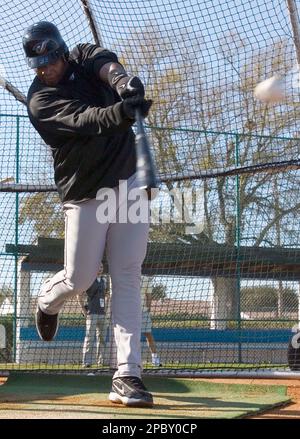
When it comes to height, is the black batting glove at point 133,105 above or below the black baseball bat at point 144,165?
above

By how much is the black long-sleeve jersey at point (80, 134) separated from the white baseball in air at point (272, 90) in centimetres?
148

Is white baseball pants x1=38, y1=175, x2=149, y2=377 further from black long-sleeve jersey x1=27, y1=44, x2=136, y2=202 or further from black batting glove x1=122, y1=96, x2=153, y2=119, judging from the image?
black batting glove x1=122, y1=96, x2=153, y2=119

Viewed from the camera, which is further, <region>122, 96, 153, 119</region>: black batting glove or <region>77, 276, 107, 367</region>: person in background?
<region>77, 276, 107, 367</region>: person in background

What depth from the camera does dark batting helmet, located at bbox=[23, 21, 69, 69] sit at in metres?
4.72

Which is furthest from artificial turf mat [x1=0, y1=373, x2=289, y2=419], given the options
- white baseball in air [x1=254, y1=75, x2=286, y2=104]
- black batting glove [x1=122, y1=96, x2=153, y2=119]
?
white baseball in air [x1=254, y1=75, x2=286, y2=104]

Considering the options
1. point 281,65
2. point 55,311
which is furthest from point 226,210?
point 55,311

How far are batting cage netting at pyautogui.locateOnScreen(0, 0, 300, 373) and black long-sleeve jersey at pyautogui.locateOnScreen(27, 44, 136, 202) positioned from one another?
165 centimetres

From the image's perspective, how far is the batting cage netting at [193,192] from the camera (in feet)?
21.0

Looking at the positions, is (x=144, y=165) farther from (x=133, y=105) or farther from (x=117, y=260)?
(x=117, y=260)

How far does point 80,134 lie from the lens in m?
4.61

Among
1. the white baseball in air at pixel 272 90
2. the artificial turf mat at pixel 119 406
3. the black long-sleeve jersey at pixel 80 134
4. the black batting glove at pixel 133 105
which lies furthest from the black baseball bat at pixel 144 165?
the white baseball in air at pixel 272 90

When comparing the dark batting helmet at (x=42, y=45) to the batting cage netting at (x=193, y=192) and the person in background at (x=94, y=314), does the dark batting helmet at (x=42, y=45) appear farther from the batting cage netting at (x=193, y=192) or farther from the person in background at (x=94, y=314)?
the person in background at (x=94, y=314)
